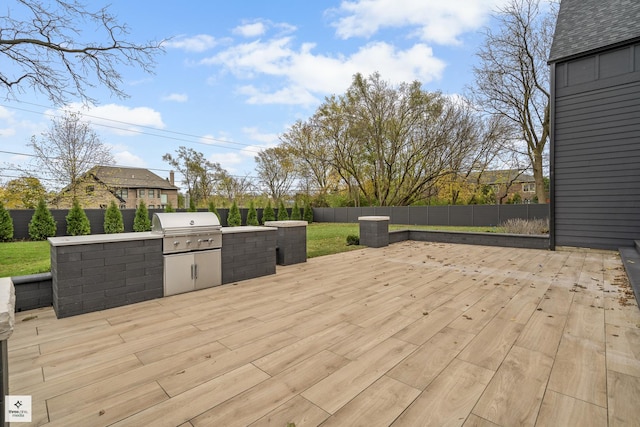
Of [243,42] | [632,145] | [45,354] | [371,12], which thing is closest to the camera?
[45,354]

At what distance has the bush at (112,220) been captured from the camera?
495 inches

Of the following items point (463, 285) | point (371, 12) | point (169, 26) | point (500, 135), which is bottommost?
point (463, 285)

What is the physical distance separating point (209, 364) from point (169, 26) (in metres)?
7.63

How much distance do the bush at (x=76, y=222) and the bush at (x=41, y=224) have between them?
1.77 feet

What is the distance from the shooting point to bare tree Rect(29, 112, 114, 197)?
1334 centimetres

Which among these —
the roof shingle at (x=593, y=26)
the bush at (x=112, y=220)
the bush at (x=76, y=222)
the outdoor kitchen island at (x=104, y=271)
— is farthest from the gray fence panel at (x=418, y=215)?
the bush at (x=76, y=222)

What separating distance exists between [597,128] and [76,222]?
682 inches

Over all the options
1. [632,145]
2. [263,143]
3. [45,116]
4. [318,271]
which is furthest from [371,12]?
[263,143]

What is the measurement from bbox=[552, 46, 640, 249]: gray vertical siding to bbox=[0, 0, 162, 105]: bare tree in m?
9.64

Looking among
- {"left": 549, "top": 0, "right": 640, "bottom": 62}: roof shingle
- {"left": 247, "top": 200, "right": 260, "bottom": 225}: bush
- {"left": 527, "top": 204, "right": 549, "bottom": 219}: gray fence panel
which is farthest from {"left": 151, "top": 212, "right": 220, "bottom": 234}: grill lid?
{"left": 527, "top": 204, "right": 549, "bottom": 219}: gray fence panel

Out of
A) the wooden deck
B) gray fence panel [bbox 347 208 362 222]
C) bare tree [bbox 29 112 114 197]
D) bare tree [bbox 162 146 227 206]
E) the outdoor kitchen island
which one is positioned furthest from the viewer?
bare tree [bbox 162 146 227 206]

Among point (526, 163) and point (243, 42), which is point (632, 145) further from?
point (243, 42)

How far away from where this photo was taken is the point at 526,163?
1402cm

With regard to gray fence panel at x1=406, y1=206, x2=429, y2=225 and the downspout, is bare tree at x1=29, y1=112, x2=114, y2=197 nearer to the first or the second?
gray fence panel at x1=406, y1=206, x2=429, y2=225
